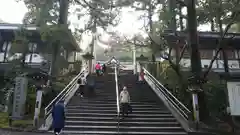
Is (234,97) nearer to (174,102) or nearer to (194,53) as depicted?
(194,53)

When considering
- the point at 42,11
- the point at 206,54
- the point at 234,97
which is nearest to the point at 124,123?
the point at 234,97

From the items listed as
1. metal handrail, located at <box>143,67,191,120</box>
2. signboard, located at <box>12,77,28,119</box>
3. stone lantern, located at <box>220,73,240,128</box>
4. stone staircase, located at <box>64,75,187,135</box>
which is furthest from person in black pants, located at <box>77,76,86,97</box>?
stone lantern, located at <box>220,73,240,128</box>

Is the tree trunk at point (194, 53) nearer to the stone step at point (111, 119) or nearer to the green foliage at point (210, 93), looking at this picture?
the green foliage at point (210, 93)

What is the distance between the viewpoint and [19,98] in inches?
428

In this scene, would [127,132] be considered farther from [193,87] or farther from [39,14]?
[39,14]

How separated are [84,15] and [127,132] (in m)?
12.6

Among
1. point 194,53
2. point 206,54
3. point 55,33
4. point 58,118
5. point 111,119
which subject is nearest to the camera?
point 58,118

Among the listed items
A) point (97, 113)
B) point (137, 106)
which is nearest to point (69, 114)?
point (97, 113)

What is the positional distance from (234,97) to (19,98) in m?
9.01

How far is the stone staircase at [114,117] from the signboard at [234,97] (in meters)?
2.13

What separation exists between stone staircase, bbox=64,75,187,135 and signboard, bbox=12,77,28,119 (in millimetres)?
2038

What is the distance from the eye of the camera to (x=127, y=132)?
32.2ft

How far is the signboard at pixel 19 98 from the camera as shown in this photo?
1066 cm

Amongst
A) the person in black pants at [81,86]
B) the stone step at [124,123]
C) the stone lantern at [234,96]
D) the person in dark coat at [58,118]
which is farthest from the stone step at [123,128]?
the person in black pants at [81,86]
